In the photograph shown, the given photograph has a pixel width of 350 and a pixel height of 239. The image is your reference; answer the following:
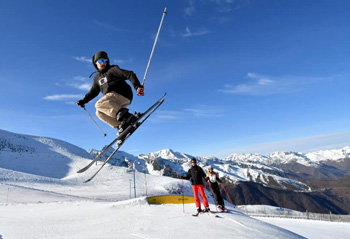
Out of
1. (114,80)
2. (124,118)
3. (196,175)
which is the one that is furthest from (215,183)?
(114,80)

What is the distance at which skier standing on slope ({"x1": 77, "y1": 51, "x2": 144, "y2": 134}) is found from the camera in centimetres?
557

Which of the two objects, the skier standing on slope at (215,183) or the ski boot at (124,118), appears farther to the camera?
the skier standing on slope at (215,183)

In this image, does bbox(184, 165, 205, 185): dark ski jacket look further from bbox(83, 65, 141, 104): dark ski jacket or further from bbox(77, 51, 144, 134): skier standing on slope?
bbox(83, 65, 141, 104): dark ski jacket

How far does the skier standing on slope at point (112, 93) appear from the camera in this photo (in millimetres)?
5566

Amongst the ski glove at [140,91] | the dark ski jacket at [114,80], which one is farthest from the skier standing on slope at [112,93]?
the ski glove at [140,91]

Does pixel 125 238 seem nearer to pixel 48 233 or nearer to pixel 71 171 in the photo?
pixel 48 233

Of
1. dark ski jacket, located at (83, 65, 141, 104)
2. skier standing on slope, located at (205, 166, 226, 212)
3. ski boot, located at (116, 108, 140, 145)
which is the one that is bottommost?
skier standing on slope, located at (205, 166, 226, 212)

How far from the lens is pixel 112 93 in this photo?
18.3ft

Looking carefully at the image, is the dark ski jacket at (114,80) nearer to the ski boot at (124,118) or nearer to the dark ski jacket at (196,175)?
the ski boot at (124,118)

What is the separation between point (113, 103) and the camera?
5.62 m

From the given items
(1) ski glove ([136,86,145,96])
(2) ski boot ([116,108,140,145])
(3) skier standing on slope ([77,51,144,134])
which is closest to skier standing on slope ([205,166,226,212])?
(2) ski boot ([116,108,140,145])

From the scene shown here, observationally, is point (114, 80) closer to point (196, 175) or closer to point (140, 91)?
point (140, 91)

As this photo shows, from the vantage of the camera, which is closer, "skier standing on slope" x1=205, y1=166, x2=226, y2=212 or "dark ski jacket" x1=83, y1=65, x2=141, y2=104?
"dark ski jacket" x1=83, y1=65, x2=141, y2=104

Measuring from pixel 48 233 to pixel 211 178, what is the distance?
6.23 metres
